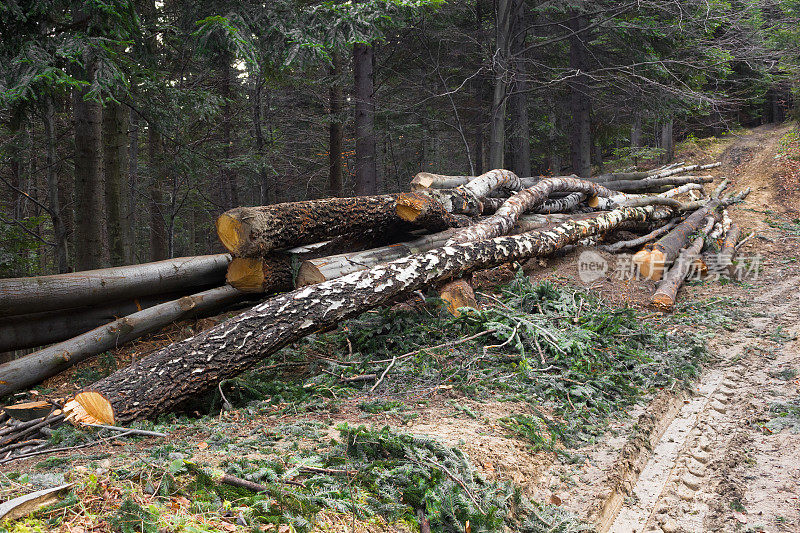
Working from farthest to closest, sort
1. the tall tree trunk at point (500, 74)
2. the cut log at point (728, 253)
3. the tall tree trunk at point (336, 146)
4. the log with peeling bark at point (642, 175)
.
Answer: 1. the log with peeling bark at point (642, 175)
2. the tall tree trunk at point (336, 146)
3. the tall tree trunk at point (500, 74)
4. the cut log at point (728, 253)

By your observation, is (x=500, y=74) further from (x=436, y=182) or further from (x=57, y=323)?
(x=57, y=323)

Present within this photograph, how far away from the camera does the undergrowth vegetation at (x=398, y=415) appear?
219 centimetres

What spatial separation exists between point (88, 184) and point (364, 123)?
20.5 ft

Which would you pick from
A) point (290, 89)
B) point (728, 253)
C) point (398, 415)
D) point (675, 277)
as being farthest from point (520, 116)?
point (398, 415)

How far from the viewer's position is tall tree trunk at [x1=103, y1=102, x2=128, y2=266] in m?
8.32

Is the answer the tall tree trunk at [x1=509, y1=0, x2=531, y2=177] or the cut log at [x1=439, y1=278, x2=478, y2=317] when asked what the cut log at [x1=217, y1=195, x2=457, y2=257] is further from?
the tall tree trunk at [x1=509, y1=0, x2=531, y2=177]

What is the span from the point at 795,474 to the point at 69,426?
5.24 m

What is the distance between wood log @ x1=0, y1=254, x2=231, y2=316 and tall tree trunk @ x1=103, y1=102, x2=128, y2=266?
3.16 metres

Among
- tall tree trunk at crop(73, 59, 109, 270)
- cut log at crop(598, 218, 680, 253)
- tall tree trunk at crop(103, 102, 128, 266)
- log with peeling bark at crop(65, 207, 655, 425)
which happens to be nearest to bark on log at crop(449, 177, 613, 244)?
log with peeling bark at crop(65, 207, 655, 425)

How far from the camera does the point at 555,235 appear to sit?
7.62 meters

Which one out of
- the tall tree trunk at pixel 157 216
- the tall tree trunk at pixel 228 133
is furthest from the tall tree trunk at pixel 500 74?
the tall tree trunk at pixel 157 216

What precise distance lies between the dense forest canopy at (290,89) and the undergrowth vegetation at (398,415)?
3251mm

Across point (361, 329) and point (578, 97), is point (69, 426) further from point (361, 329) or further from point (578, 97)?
point (578, 97)

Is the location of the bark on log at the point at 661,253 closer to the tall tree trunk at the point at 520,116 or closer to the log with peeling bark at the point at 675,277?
the log with peeling bark at the point at 675,277
